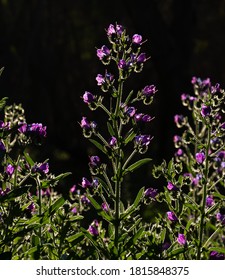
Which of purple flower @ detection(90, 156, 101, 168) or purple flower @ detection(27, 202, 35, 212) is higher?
purple flower @ detection(90, 156, 101, 168)

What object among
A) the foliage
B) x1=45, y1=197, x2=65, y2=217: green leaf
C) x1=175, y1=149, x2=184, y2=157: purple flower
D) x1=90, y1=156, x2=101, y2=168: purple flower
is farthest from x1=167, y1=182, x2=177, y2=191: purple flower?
x1=175, y1=149, x2=184, y2=157: purple flower

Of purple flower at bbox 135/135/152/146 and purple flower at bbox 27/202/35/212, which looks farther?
purple flower at bbox 27/202/35/212

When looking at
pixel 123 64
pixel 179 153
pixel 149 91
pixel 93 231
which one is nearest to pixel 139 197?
pixel 93 231

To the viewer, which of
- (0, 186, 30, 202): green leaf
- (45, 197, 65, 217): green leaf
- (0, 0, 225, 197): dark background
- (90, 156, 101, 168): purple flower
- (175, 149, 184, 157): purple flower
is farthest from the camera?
(0, 0, 225, 197): dark background

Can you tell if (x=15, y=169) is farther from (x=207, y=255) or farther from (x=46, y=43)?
(x=46, y=43)

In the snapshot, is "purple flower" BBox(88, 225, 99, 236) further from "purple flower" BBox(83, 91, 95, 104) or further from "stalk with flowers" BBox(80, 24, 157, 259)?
"purple flower" BBox(83, 91, 95, 104)

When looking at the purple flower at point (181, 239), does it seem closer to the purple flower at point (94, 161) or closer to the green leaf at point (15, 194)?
the purple flower at point (94, 161)

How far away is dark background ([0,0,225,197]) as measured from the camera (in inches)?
560

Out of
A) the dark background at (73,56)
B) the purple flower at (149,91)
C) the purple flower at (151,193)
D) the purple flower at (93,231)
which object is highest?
the dark background at (73,56)

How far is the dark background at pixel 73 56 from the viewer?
14.2 m

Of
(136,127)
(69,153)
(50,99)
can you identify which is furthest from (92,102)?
(50,99)

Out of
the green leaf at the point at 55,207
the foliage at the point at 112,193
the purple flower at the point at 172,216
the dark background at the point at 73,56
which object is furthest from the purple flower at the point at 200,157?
the dark background at the point at 73,56

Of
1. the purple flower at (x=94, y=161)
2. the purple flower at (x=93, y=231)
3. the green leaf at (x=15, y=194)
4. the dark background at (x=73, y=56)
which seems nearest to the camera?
the green leaf at (x=15, y=194)

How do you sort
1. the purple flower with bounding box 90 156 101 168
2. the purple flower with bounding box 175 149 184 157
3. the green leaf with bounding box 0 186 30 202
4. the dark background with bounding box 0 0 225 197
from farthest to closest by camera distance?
the dark background with bounding box 0 0 225 197, the purple flower with bounding box 175 149 184 157, the purple flower with bounding box 90 156 101 168, the green leaf with bounding box 0 186 30 202
